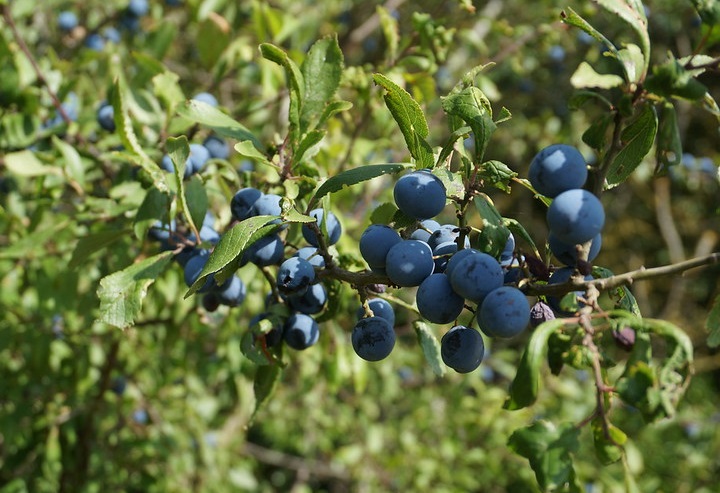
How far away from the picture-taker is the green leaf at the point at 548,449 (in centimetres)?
78

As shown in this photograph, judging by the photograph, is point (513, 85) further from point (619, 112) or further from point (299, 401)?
point (619, 112)

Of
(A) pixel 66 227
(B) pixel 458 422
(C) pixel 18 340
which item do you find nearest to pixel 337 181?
(A) pixel 66 227

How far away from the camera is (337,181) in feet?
3.21

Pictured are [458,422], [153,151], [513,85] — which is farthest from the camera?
[513,85]

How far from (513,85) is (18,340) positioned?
158 inches

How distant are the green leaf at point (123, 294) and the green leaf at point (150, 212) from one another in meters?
0.12

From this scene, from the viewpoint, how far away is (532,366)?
2.50ft

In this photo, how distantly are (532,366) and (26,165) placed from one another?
4.68ft

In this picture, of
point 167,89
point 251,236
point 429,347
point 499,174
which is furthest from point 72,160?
point 499,174

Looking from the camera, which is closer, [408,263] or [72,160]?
[408,263]

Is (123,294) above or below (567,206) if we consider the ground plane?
below

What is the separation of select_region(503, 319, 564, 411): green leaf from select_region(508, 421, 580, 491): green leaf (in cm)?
4

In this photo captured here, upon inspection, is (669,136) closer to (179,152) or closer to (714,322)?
(714,322)

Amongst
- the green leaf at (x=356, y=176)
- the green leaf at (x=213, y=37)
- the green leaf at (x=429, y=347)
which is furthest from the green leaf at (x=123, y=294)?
the green leaf at (x=213, y=37)
